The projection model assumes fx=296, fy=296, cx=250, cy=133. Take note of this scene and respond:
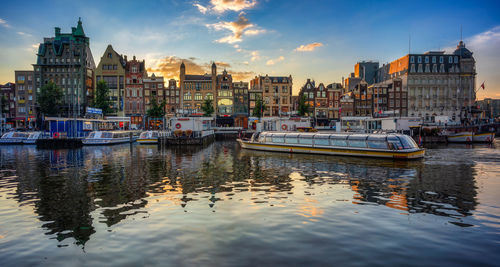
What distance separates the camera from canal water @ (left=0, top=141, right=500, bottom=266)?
9.27m

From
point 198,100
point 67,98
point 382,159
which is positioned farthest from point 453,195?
point 67,98

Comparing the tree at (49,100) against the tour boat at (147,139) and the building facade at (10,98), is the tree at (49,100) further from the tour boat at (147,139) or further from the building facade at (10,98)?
the building facade at (10,98)

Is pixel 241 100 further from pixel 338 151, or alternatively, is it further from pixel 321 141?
pixel 338 151

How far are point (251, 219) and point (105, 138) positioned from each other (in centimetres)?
5063

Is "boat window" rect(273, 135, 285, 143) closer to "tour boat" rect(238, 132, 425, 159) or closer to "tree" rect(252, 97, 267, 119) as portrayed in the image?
"tour boat" rect(238, 132, 425, 159)

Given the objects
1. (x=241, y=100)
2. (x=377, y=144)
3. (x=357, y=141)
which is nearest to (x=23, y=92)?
(x=241, y=100)

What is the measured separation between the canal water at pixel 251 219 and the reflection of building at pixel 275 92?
88755mm

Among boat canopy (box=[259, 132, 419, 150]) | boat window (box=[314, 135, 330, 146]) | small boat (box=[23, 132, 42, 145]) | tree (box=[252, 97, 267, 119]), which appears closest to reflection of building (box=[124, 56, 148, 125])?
tree (box=[252, 97, 267, 119])

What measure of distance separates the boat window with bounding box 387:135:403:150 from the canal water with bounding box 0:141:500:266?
7.45 meters

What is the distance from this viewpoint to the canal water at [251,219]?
927 cm

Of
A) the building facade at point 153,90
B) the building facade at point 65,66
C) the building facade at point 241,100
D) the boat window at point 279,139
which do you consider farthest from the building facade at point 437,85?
the building facade at point 65,66

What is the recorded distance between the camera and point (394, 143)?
31.4 metres

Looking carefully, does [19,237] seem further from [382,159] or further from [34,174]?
[382,159]

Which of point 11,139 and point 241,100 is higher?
point 241,100
